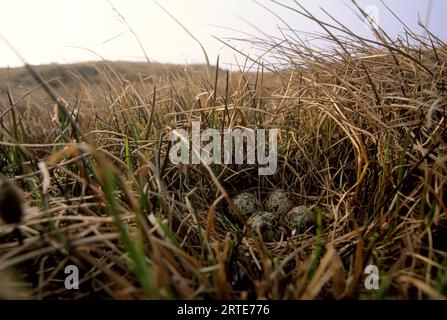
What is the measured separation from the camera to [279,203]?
3.77 feet

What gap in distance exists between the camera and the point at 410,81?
1267mm

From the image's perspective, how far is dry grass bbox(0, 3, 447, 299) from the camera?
67 cm

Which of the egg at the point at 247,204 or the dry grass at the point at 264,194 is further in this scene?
the egg at the point at 247,204

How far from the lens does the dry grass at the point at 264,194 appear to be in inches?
26.4

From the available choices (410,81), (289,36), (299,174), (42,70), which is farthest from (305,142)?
(42,70)

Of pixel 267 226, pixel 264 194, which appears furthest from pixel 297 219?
pixel 264 194

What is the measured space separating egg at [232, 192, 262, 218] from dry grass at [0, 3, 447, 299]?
0.05 metres

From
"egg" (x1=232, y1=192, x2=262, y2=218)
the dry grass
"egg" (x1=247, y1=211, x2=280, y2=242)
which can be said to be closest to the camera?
the dry grass

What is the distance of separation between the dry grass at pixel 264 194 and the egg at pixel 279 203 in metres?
0.04

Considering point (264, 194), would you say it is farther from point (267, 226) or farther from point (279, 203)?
point (267, 226)

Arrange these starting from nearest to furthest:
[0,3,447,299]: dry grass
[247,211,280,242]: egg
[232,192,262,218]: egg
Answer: [0,3,447,299]: dry grass
[247,211,280,242]: egg
[232,192,262,218]: egg

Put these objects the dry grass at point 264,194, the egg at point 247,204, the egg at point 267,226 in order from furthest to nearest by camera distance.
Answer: the egg at point 247,204
the egg at point 267,226
the dry grass at point 264,194

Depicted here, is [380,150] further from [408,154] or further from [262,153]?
[262,153]
